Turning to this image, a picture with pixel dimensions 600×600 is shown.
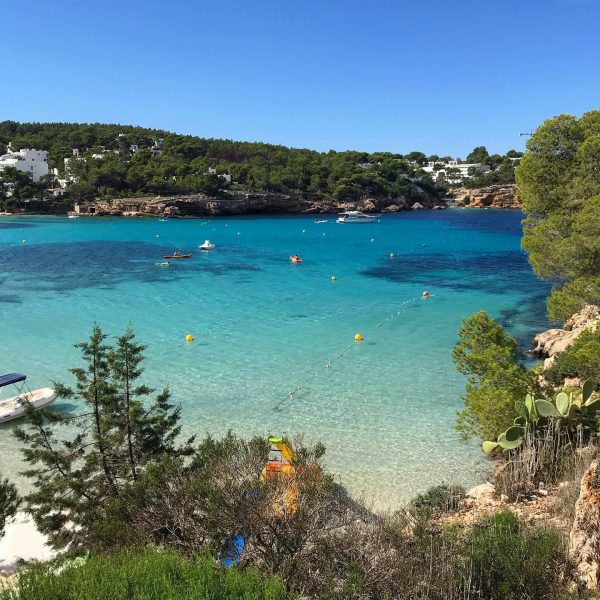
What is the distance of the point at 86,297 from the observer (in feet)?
90.3

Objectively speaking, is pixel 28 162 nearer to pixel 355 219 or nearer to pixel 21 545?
pixel 355 219

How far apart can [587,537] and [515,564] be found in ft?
3.20

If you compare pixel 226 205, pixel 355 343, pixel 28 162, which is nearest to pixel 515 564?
pixel 355 343

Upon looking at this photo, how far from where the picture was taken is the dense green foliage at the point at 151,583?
446 centimetres

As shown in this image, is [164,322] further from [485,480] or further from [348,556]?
[348,556]

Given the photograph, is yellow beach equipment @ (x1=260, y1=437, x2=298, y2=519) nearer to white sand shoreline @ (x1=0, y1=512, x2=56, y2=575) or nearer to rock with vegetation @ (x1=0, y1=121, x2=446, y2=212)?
white sand shoreline @ (x1=0, y1=512, x2=56, y2=575)

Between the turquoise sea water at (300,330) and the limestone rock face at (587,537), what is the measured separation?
13.5 feet

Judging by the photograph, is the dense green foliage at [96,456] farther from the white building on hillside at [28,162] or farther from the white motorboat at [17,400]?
the white building on hillside at [28,162]

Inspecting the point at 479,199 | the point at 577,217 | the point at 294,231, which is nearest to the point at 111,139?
the point at 294,231

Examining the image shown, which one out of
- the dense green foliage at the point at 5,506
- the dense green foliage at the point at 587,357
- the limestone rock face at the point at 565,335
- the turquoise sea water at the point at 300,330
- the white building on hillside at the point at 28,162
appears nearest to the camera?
the dense green foliage at the point at 5,506

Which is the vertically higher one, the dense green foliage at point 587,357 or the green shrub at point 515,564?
the dense green foliage at point 587,357

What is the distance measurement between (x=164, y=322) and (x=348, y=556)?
58.6 feet

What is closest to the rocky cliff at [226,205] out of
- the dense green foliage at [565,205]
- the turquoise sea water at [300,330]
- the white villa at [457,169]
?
the turquoise sea water at [300,330]

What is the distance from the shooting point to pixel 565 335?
16.6m
